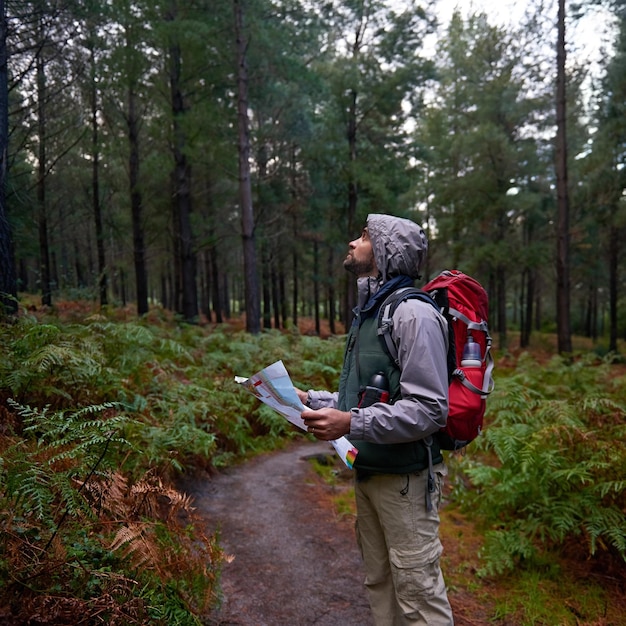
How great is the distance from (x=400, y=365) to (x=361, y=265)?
28.0 inches

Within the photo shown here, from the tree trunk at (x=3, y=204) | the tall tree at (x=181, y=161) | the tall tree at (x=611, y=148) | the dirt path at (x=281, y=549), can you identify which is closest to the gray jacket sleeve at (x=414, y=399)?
the dirt path at (x=281, y=549)

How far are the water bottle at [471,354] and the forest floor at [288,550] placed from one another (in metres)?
2.27

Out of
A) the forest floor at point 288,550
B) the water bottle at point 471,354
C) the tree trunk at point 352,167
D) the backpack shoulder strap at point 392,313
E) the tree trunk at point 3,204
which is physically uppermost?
the tree trunk at point 352,167

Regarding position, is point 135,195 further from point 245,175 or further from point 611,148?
point 611,148

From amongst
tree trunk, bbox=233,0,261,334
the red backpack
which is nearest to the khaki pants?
the red backpack

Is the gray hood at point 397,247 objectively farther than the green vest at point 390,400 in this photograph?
Yes

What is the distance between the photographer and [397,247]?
8.36ft

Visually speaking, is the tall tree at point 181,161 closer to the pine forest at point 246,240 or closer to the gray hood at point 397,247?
the pine forest at point 246,240

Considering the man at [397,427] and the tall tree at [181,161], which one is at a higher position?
the tall tree at [181,161]

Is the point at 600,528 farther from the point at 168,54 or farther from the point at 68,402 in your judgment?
the point at 168,54

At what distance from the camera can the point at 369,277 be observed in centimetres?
271

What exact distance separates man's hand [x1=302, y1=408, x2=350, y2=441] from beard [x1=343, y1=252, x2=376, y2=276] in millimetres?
922

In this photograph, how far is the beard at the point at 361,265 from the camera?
2742 millimetres

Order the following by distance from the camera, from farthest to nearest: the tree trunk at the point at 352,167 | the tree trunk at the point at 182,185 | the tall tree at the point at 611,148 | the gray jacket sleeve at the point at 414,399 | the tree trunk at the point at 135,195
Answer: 1. the tree trunk at the point at 352,167
2. the tree trunk at the point at 135,195
3. the tall tree at the point at 611,148
4. the tree trunk at the point at 182,185
5. the gray jacket sleeve at the point at 414,399
